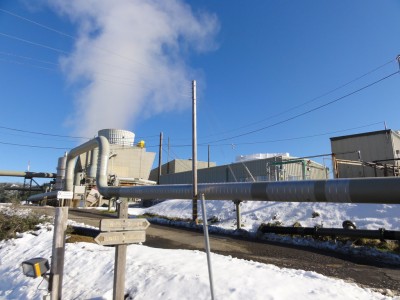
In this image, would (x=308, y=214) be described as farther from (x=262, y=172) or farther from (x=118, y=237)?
(x=262, y=172)

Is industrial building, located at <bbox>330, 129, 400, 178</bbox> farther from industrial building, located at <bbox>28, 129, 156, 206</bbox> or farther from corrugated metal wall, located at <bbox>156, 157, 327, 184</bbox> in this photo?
industrial building, located at <bbox>28, 129, 156, 206</bbox>

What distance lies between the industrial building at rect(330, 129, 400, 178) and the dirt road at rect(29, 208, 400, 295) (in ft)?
47.5

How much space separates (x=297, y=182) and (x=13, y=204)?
1265 cm

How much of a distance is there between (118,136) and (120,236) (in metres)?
55.6

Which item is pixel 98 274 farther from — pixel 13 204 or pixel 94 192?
pixel 94 192

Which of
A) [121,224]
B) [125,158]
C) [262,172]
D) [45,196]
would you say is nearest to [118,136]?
[125,158]

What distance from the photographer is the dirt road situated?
7679 millimetres

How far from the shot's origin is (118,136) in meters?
59.7

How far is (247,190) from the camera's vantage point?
1697 cm

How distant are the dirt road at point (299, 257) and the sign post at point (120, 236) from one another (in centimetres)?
447

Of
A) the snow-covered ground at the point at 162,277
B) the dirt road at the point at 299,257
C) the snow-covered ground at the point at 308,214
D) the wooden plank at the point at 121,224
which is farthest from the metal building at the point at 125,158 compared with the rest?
the wooden plank at the point at 121,224

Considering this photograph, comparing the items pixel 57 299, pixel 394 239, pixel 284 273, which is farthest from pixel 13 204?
pixel 394 239

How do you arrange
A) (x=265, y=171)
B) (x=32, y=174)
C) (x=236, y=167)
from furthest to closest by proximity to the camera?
(x=32, y=174) → (x=236, y=167) → (x=265, y=171)

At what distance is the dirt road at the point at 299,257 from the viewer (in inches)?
302
